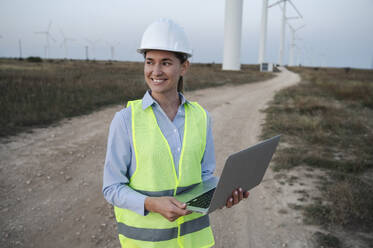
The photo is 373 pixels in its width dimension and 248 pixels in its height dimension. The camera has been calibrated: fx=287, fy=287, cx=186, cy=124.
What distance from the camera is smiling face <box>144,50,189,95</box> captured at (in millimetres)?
1419

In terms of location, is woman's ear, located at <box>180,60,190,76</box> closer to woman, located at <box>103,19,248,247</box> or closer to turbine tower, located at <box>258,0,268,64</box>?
woman, located at <box>103,19,248,247</box>

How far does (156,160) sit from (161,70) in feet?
1.47

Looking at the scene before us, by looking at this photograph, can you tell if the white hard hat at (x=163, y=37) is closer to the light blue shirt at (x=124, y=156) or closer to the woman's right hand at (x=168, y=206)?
the light blue shirt at (x=124, y=156)

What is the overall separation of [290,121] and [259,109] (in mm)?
2545

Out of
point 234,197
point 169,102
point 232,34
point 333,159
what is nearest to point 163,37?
point 169,102

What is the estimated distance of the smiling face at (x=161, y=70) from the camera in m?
1.42

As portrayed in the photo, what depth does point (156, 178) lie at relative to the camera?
4.46 ft

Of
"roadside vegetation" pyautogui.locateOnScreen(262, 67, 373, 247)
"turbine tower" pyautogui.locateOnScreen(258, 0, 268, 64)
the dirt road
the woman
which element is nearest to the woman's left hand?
the woman

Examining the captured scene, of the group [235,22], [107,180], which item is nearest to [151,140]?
[107,180]

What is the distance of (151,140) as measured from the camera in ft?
4.46

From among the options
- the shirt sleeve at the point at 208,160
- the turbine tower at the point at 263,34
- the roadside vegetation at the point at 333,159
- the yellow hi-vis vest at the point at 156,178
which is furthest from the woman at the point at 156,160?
the turbine tower at the point at 263,34

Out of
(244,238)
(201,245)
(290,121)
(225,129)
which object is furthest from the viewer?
(290,121)

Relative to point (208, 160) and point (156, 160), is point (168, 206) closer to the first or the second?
point (156, 160)

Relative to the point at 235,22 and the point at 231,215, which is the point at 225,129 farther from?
the point at 235,22
